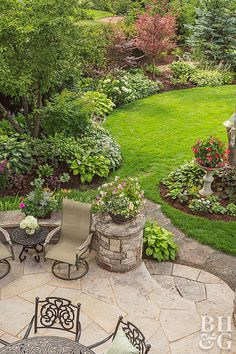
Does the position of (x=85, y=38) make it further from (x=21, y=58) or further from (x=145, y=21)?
(x=145, y=21)

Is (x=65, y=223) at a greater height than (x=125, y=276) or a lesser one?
greater

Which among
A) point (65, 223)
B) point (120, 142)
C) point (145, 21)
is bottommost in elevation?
point (120, 142)

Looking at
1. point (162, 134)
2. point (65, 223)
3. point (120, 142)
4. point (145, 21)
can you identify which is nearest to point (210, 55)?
point (145, 21)

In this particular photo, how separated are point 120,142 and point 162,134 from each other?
1460mm

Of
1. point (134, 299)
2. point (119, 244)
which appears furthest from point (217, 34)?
point (134, 299)

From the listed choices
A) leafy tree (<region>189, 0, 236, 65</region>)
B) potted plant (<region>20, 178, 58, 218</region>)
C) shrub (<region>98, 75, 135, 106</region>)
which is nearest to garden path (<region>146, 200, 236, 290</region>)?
potted plant (<region>20, 178, 58, 218</region>)

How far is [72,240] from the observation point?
7133 millimetres

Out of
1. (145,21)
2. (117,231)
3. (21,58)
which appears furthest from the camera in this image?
(145,21)

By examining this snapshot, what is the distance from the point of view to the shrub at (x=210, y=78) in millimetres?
17422

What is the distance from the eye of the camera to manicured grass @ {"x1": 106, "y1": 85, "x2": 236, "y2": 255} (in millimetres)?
8604

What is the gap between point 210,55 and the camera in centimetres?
1894

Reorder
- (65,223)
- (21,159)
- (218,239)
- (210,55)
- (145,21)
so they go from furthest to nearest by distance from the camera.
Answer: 1. (210,55)
2. (145,21)
3. (21,159)
4. (218,239)
5. (65,223)

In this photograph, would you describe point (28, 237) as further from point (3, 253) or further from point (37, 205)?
point (37, 205)

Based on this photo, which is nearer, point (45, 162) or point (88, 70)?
→ point (45, 162)
